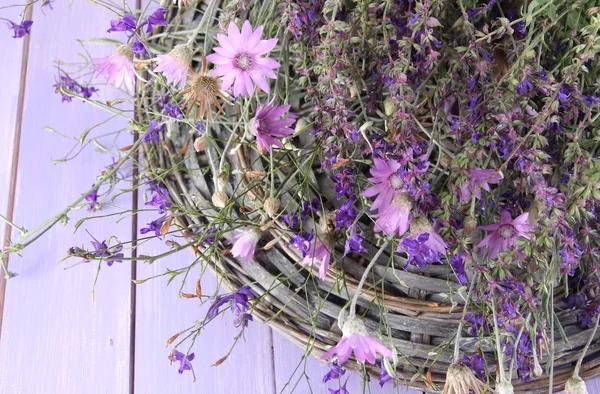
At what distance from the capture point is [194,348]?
767mm

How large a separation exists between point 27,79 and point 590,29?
0.73 m

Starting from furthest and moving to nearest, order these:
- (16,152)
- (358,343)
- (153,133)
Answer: (16,152) < (153,133) < (358,343)

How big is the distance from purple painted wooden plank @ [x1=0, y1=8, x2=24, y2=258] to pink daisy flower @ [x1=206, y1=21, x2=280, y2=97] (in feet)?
1.39

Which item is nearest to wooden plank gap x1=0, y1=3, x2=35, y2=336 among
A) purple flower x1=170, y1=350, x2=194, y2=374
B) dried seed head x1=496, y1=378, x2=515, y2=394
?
purple flower x1=170, y1=350, x2=194, y2=374

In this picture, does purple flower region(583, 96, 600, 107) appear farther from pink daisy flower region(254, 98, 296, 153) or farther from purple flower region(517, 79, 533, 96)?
pink daisy flower region(254, 98, 296, 153)

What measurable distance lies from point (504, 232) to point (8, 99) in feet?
2.23

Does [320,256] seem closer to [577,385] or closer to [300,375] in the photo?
[300,375]

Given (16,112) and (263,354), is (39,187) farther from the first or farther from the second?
(263,354)

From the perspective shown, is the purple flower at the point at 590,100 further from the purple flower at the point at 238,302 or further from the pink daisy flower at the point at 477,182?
the purple flower at the point at 238,302

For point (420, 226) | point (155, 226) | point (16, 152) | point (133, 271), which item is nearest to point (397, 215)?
point (420, 226)

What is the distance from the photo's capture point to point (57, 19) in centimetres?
97

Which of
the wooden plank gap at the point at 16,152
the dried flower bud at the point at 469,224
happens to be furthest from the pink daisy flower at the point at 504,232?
the wooden plank gap at the point at 16,152

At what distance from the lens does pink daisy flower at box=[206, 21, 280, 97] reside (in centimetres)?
57

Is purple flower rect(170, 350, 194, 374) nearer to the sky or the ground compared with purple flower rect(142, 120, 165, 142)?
nearer to the ground
